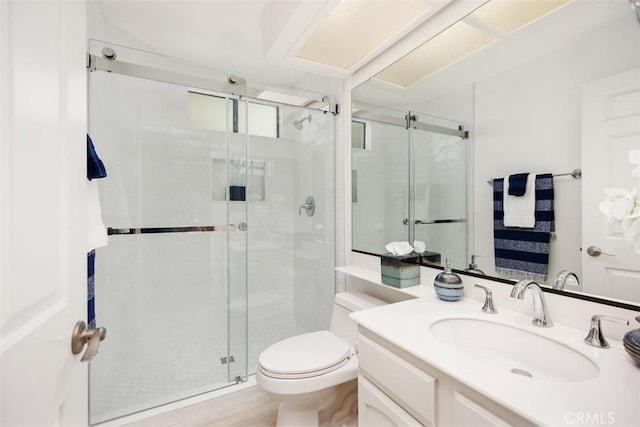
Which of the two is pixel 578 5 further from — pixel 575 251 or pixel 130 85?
pixel 130 85

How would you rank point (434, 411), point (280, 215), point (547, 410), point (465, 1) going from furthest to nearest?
point (280, 215)
point (465, 1)
point (434, 411)
point (547, 410)

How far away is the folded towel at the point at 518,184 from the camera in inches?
44.5

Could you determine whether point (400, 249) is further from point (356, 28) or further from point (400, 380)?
point (356, 28)

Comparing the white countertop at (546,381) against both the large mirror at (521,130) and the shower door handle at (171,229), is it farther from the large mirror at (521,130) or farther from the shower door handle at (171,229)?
the shower door handle at (171,229)

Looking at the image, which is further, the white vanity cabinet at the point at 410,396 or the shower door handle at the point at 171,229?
the shower door handle at the point at 171,229

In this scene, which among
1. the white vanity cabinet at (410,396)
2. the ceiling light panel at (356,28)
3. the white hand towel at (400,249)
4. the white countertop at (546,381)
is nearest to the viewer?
the white countertop at (546,381)

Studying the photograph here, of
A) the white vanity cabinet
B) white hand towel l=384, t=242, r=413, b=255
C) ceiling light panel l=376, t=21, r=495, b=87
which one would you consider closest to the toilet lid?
the white vanity cabinet

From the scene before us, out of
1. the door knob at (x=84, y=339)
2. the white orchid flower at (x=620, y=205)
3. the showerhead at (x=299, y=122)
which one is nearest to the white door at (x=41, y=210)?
the door knob at (x=84, y=339)

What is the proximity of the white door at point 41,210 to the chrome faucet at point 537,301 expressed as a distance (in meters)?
Answer: 1.22

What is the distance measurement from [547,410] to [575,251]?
65cm

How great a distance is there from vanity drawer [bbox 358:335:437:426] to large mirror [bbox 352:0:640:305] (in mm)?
624

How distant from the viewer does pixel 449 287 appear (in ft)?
4.04

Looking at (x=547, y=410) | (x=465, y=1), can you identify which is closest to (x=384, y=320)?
(x=547, y=410)

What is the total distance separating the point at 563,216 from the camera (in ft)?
3.35
